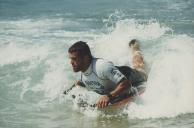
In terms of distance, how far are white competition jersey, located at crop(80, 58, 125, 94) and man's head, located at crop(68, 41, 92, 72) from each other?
0.52ft

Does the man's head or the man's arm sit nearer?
the man's head

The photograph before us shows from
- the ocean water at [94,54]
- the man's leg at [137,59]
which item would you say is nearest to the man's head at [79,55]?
the ocean water at [94,54]

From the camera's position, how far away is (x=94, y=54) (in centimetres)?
1258

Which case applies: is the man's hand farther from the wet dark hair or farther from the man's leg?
the man's leg

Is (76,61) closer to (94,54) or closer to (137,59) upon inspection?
(137,59)

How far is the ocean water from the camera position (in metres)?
7.42

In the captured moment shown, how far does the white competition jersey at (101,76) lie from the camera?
660cm

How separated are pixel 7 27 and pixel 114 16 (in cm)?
437

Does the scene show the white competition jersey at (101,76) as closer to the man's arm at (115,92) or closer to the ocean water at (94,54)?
the man's arm at (115,92)

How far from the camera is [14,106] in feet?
28.3

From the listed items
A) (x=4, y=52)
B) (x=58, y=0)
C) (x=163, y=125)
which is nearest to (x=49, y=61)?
(x=4, y=52)

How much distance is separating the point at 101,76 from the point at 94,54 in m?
5.87

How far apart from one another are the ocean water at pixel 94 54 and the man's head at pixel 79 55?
1109 mm

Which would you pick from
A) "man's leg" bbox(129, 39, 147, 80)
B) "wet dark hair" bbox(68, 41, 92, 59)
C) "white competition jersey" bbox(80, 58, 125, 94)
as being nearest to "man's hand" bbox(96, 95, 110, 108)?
"white competition jersey" bbox(80, 58, 125, 94)
